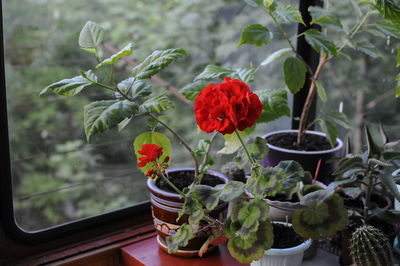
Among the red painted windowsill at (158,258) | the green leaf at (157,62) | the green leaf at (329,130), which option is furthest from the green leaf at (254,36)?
the red painted windowsill at (158,258)

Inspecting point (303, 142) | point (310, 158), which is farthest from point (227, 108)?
point (303, 142)

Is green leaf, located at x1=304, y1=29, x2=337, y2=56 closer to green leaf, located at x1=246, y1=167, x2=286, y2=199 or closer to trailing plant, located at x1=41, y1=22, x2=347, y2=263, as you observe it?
trailing plant, located at x1=41, y1=22, x2=347, y2=263

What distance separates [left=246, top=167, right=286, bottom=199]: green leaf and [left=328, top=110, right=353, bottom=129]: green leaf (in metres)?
0.46

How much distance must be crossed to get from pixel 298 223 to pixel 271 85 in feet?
2.92

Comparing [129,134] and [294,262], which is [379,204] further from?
[129,134]

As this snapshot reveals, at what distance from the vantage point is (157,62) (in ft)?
3.49

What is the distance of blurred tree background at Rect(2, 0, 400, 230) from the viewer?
1.34 meters

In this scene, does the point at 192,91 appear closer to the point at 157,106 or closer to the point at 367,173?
the point at 157,106

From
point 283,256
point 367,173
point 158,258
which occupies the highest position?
point 367,173

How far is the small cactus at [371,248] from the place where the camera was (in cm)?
103

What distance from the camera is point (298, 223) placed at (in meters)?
1.01

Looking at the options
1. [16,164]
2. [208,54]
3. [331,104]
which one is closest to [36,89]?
[16,164]

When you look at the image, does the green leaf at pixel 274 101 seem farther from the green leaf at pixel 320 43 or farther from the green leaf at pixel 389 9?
the green leaf at pixel 389 9

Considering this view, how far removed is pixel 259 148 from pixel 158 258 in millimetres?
420
